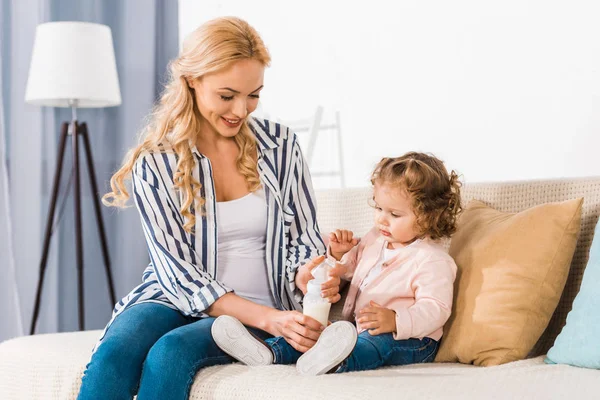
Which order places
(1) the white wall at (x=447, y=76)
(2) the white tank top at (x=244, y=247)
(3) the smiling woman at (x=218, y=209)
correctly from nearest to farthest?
(3) the smiling woman at (x=218, y=209), (2) the white tank top at (x=244, y=247), (1) the white wall at (x=447, y=76)

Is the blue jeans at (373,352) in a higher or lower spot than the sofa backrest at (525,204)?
lower

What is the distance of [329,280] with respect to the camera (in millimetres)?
1635

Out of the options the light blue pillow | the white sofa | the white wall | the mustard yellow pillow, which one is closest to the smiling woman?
the white sofa

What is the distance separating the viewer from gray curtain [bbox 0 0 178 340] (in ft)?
10.0

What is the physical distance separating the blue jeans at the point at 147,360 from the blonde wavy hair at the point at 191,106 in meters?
0.26

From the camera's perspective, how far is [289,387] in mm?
1370

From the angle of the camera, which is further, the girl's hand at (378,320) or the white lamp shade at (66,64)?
the white lamp shade at (66,64)

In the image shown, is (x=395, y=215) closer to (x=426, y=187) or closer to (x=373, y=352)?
(x=426, y=187)

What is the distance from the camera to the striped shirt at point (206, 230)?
1668 millimetres

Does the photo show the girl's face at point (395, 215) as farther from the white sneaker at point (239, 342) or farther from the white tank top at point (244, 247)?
the white sneaker at point (239, 342)

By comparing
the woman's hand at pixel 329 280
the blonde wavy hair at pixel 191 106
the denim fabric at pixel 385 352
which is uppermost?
the blonde wavy hair at pixel 191 106

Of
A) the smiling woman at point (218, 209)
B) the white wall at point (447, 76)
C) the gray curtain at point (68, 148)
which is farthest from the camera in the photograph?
the gray curtain at point (68, 148)

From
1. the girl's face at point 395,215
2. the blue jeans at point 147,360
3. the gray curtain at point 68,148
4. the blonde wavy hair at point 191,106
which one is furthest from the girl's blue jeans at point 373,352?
the gray curtain at point 68,148

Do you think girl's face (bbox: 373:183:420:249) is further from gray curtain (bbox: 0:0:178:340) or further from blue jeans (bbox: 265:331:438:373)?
gray curtain (bbox: 0:0:178:340)
